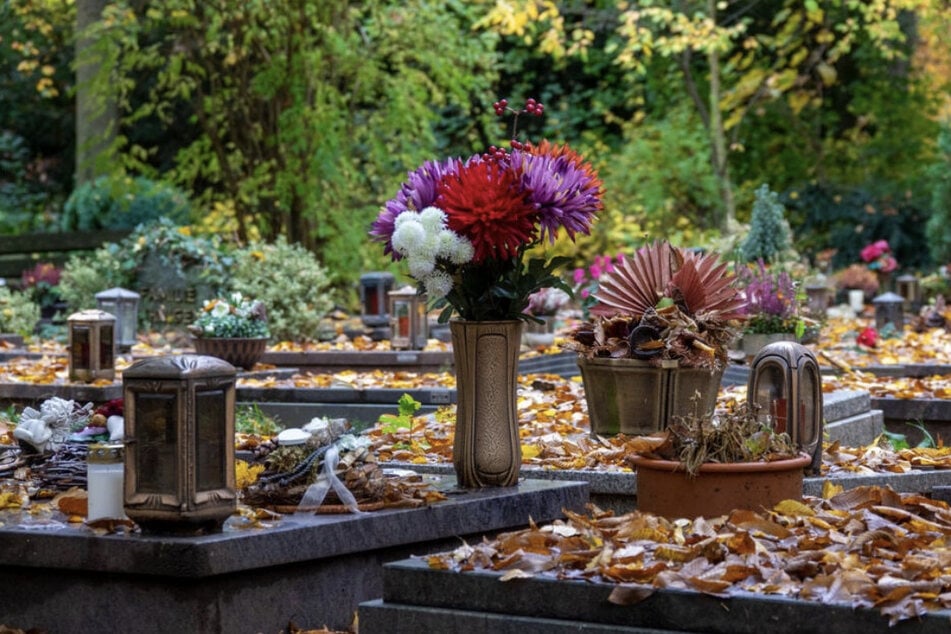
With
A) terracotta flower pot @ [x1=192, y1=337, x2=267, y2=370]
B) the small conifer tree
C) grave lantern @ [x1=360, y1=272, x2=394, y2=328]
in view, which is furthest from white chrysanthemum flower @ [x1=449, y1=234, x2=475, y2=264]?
the small conifer tree

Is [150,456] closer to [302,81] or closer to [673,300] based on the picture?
[673,300]

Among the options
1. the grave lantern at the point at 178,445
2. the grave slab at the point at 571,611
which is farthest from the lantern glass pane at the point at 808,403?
the grave lantern at the point at 178,445

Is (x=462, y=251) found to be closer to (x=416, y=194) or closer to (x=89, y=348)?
(x=416, y=194)

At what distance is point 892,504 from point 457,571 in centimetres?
192

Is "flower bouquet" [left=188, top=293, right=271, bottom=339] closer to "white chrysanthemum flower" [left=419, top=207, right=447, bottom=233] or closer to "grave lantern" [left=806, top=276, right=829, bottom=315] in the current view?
"white chrysanthemum flower" [left=419, top=207, right=447, bottom=233]

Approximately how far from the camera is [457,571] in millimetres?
5062

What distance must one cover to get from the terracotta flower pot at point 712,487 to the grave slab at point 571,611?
3.83 feet

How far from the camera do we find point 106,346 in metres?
11.9

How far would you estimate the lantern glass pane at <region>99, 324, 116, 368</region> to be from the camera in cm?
1189

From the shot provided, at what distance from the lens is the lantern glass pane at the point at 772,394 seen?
7.03 meters

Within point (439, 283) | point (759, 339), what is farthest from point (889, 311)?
point (439, 283)

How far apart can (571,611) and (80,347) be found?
303 inches

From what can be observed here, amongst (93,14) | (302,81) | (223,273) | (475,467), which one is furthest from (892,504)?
(93,14)

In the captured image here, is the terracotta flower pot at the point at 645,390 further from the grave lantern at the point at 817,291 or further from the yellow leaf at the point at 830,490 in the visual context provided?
the grave lantern at the point at 817,291
